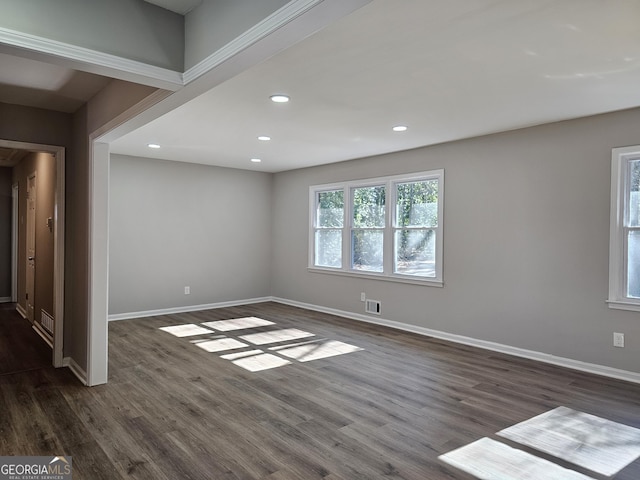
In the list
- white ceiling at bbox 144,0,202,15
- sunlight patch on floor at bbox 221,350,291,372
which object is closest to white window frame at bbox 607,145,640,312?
sunlight patch on floor at bbox 221,350,291,372

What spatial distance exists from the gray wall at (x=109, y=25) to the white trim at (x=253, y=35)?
196mm

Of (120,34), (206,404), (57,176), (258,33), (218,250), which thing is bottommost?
(206,404)

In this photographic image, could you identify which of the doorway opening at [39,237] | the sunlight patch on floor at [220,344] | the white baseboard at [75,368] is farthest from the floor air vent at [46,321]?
the sunlight patch on floor at [220,344]

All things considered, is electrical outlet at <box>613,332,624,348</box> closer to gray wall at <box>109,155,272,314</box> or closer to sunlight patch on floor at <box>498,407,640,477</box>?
sunlight patch on floor at <box>498,407,640,477</box>

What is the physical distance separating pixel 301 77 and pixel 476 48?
120cm

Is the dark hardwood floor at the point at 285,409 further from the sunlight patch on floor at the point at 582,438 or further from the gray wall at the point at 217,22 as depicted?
the gray wall at the point at 217,22

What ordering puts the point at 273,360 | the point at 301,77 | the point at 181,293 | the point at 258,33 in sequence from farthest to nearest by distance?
the point at 181,293, the point at 273,360, the point at 301,77, the point at 258,33

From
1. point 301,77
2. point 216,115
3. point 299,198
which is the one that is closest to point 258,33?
point 301,77

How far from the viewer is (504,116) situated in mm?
4184

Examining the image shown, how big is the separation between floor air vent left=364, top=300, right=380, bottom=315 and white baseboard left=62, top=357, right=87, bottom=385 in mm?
3798

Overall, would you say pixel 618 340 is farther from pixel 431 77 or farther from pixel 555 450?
pixel 431 77

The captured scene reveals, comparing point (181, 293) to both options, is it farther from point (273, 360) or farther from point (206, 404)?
point (206, 404)

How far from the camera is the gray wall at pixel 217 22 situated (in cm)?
180

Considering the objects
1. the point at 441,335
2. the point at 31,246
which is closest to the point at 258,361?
the point at 441,335
